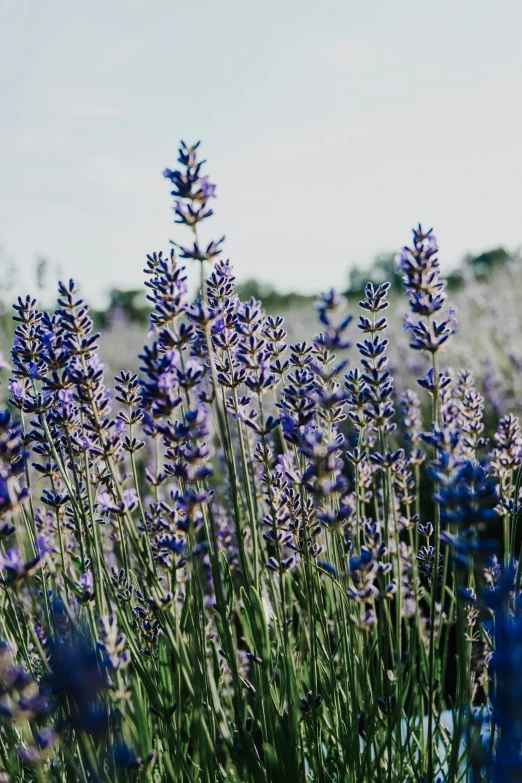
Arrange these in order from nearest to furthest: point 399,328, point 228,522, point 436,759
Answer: point 436,759 → point 228,522 → point 399,328

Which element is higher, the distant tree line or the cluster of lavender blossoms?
the distant tree line

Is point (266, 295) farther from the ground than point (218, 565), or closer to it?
farther from the ground

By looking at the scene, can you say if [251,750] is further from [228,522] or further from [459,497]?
[228,522]

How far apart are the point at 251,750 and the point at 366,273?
131 ft

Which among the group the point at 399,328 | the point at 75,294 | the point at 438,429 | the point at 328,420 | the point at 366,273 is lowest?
the point at 438,429

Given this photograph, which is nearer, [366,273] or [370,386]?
[370,386]

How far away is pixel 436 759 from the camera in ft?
6.88

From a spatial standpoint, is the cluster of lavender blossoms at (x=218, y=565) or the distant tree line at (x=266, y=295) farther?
the distant tree line at (x=266, y=295)

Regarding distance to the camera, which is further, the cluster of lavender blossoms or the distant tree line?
the distant tree line

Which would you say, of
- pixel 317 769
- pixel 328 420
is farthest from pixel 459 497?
pixel 317 769

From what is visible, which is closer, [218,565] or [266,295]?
[218,565]

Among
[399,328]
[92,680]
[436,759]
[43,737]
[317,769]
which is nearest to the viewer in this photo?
[92,680]

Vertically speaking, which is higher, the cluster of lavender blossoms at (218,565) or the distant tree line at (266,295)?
the distant tree line at (266,295)

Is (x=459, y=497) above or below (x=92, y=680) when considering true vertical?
above
